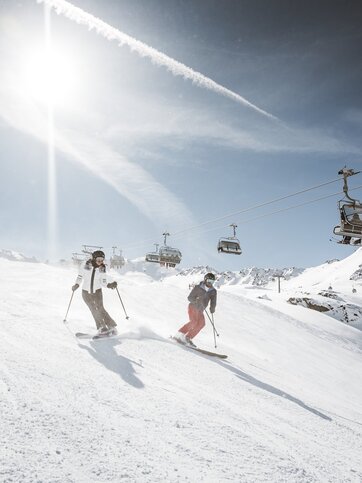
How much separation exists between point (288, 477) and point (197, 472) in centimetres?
86

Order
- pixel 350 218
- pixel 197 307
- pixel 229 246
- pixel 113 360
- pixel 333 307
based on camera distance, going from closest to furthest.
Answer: pixel 113 360 < pixel 197 307 < pixel 350 218 < pixel 229 246 < pixel 333 307

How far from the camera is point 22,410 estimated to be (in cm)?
328

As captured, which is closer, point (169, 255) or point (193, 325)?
point (193, 325)

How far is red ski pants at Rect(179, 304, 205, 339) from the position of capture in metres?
9.07

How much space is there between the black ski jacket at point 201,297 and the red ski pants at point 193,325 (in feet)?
0.44

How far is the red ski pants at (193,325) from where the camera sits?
9.07m

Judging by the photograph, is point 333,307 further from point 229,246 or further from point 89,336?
point 89,336

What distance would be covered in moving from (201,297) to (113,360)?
4.03 m

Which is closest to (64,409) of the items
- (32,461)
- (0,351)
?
(32,461)

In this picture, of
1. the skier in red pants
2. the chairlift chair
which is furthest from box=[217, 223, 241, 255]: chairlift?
the skier in red pants

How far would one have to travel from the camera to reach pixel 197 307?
9.41 meters

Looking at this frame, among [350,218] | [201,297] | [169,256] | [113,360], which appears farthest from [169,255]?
[113,360]

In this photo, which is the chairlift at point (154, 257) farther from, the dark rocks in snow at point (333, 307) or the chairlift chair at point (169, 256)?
the dark rocks in snow at point (333, 307)

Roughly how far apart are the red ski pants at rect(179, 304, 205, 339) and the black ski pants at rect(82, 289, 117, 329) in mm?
1910
